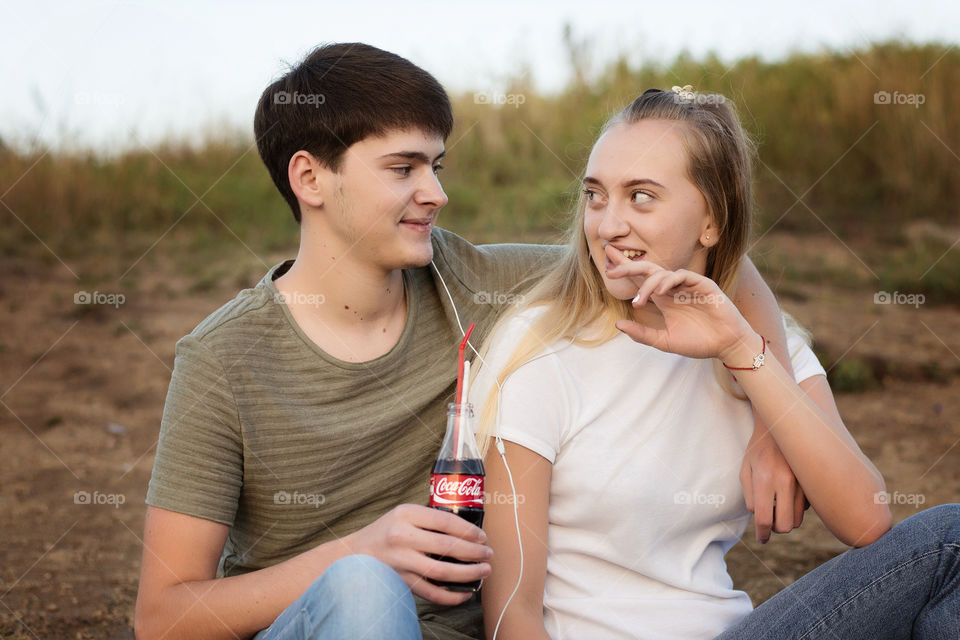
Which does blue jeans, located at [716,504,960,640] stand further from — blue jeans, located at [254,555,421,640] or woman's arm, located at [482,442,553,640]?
blue jeans, located at [254,555,421,640]

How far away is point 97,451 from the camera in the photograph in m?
5.20

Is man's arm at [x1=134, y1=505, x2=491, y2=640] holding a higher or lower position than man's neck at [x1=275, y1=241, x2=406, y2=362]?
lower

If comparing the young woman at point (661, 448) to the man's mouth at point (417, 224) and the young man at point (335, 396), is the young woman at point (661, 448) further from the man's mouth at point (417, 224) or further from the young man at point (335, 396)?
the man's mouth at point (417, 224)

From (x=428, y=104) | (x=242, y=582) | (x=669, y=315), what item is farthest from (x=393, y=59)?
(x=242, y=582)

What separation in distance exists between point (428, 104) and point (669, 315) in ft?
2.77

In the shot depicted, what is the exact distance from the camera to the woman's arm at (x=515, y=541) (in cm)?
220

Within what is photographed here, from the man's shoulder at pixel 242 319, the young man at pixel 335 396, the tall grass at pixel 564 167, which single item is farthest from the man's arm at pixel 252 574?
the tall grass at pixel 564 167

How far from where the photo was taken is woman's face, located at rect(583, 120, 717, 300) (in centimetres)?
242

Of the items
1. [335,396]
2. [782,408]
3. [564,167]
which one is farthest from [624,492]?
[564,167]

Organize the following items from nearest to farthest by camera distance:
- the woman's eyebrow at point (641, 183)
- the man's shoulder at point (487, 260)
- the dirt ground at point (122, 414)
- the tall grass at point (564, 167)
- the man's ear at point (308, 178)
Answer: the woman's eyebrow at point (641, 183) → the man's ear at point (308, 178) → the man's shoulder at point (487, 260) → the dirt ground at point (122, 414) → the tall grass at point (564, 167)

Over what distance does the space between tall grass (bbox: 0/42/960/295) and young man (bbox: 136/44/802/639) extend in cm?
426

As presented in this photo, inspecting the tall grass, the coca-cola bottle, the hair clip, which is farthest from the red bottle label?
the tall grass

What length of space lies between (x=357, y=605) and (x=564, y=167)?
6620mm

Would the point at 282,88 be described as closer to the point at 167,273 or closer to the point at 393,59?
the point at 393,59
